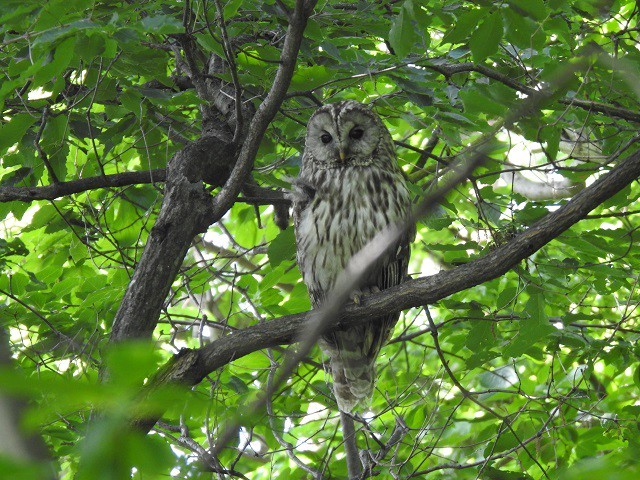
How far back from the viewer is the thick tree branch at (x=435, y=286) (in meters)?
2.50

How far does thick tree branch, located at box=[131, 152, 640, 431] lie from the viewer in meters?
2.50

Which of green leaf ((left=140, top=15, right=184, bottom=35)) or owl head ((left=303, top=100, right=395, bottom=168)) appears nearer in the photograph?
green leaf ((left=140, top=15, right=184, bottom=35))

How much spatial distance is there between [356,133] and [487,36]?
141cm

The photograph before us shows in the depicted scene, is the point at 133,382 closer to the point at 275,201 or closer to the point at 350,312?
the point at 350,312

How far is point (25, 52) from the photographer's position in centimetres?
267

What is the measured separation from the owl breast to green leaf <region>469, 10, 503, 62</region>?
1.19 metres

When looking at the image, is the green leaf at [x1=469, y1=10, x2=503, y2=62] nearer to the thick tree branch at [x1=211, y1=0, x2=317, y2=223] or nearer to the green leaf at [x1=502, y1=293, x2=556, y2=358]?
the thick tree branch at [x1=211, y1=0, x2=317, y2=223]

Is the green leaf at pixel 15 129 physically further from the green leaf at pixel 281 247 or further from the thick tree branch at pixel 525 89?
the thick tree branch at pixel 525 89

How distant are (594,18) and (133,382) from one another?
12.4ft

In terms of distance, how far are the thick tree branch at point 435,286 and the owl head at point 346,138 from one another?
48.0 inches

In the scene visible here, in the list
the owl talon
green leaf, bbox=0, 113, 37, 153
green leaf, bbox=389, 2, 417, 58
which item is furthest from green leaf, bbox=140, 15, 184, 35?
the owl talon

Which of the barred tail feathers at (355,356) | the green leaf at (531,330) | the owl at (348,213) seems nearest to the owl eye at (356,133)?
the owl at (348,213)

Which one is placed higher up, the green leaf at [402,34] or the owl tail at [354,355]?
the green leaf at [402,34]

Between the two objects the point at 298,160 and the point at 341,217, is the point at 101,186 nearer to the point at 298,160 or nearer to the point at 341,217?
the point at 341,217
